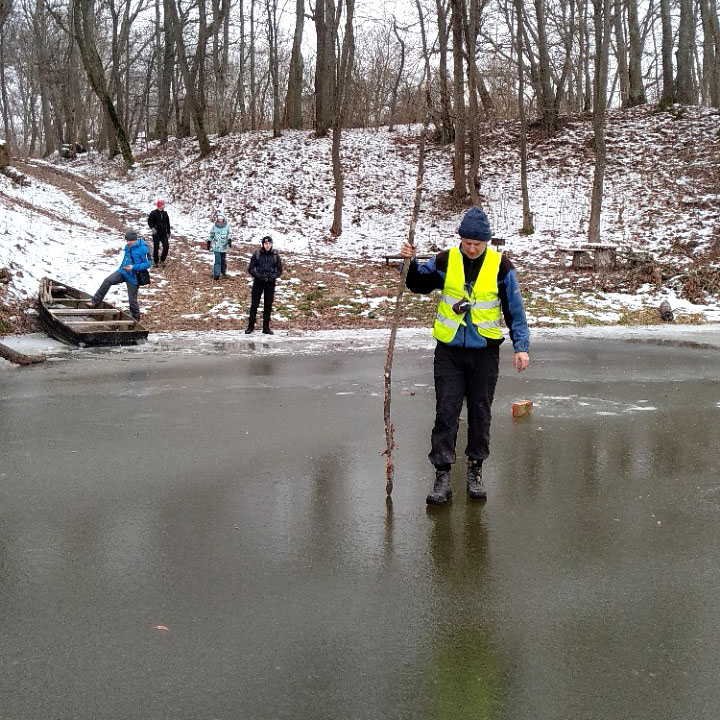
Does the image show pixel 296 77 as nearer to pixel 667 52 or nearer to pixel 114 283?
pixel 667 52

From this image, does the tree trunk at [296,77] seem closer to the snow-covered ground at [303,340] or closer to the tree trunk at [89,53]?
the tree trunk at [89,53]

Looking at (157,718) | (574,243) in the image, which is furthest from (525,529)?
(574,243)

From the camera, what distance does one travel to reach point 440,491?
556 centimetres

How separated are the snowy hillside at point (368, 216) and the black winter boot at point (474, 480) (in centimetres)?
1107

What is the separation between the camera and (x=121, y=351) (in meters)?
12.7

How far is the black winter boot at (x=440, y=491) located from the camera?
5516mm

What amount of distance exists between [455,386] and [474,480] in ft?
2.38

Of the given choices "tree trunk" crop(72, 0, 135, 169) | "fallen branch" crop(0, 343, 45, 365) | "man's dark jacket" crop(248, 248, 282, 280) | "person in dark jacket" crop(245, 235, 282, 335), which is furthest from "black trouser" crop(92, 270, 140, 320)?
"tree trunk" crop(72, 0, 135, 169)

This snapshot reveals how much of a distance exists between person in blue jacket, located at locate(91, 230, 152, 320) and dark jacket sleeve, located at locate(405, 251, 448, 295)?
1047cm

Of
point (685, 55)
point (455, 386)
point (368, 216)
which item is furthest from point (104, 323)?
point (685, 55)

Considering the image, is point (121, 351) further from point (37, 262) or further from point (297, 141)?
point (297, 141)

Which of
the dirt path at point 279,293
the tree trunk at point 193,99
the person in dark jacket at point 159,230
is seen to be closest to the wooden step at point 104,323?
the dirt path at point 279,293

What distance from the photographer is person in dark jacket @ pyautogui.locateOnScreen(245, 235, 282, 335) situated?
14.6 meters

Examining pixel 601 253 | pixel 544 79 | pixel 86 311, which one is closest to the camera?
pixel 86 311
